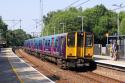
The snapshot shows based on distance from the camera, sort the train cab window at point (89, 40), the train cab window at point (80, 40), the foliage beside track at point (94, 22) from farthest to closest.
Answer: the foliage beside track at point (94, 22) → the train cab window at point (89, 40) → the train cab window at point (80, 40)

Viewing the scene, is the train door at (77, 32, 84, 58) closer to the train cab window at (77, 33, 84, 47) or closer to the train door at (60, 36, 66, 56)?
the train cab window at (77, 33, 84, 47)

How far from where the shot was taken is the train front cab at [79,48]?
104 feet

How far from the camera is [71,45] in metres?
31.9

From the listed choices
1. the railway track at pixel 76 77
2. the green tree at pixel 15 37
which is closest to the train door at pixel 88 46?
the railway track at pixel 76 77

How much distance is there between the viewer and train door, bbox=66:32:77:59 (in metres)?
31.7

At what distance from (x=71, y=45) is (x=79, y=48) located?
0.63 meters

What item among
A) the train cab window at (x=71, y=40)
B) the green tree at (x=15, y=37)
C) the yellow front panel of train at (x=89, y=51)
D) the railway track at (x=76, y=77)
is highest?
Answer: the green tree at (x=15, y=37)

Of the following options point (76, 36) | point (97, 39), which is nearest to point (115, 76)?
point (76, 36)

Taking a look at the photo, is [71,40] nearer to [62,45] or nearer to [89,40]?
[62,45]

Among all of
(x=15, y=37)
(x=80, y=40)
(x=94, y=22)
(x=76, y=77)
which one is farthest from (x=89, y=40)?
(x=15, y=37)

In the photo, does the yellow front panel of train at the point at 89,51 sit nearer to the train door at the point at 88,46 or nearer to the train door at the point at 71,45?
the train door at the point at 88,46

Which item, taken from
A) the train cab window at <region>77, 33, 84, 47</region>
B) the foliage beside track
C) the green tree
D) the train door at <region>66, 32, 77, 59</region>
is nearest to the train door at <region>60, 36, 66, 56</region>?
the train door at <region>66, 32, 77, 59</region>

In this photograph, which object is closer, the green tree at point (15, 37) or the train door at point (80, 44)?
the train door at point (80, 44)

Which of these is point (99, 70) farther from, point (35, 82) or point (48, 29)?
point (48, 29)
